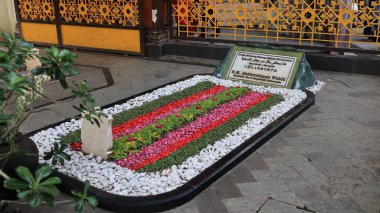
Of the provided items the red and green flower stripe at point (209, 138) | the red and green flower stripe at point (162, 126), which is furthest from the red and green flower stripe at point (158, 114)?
the red and green flower stripe at point (209, 138)

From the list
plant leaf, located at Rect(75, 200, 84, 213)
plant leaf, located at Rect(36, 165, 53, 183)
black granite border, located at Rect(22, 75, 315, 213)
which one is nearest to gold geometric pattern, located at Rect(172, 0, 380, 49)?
black granite border, located at Rect(22, 75, 315, 213)

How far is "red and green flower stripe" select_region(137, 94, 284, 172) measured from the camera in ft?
11.9

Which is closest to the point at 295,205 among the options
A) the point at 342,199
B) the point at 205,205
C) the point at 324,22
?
the point at 342,199

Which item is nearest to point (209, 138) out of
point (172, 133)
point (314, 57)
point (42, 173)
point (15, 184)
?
point (172, 133)

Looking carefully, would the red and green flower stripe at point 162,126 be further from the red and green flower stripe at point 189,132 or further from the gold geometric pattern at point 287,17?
the gold geometric pattern at point 287,17

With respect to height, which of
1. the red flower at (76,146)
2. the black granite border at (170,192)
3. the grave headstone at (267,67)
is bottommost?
the black granite border at (170,192)

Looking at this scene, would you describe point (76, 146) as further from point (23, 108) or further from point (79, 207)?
point (79, 207)

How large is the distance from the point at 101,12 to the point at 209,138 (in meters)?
5.42

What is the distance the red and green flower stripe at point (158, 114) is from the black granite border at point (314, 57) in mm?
2095

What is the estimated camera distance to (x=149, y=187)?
325 cm

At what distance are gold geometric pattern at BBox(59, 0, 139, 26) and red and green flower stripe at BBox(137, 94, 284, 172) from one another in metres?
4.05

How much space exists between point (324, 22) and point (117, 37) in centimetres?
414

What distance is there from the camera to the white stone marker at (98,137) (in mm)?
3705

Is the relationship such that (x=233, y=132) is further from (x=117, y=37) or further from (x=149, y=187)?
(x=117, y=37)
